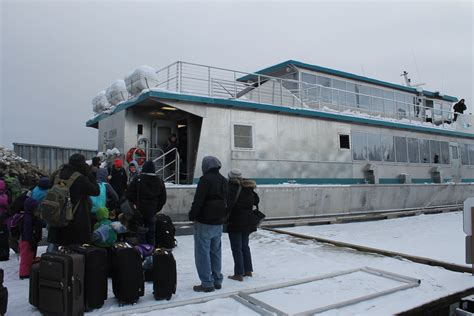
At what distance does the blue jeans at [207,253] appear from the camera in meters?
4.73

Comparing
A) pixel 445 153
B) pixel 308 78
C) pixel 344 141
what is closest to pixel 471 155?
pixel 445 153

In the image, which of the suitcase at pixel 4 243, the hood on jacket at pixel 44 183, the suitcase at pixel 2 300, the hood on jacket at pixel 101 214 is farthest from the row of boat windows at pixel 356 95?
the suitcase at pixel 2 300

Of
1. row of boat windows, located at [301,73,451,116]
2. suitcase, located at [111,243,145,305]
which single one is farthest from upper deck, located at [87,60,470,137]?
suitcase, located at [111,243,145,305]

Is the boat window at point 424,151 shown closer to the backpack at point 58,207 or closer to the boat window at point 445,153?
the boat window at point 445,153

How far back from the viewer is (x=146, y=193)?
5754mm

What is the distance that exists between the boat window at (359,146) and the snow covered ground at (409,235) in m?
2.31

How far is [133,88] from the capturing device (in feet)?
33.0

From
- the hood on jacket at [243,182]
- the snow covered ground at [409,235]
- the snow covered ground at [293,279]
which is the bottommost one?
the snow covered ground at [409,235]

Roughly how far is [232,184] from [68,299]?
2490 mm

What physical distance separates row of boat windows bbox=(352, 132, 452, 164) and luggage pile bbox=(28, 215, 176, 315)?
32.8 ft

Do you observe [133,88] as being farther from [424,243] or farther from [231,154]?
[424,243]

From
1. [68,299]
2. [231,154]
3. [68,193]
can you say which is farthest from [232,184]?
[231,154]

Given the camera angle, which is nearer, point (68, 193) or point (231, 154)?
point (68, 193)

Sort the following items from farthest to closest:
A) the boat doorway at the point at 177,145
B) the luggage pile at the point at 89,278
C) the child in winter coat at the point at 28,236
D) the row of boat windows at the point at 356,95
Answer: the row of boat windows at the point at 356,95, the boat doorway at the point at 177,145, the child in winter coat at the point at 28,236, the luggage pile at the point at 89,278
